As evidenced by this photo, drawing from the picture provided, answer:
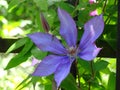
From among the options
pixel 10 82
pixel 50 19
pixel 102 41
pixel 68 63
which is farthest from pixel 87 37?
pixel 10 82

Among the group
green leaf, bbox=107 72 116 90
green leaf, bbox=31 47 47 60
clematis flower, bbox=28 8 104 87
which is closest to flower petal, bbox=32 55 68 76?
clematis flower, bbox=28 8 104 87

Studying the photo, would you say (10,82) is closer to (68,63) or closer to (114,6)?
(114,6)

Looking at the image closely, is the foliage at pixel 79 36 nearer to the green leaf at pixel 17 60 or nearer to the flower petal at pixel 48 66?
the green leaf at pixel 17 60

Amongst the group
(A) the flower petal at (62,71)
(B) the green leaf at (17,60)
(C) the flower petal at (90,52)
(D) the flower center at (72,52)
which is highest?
(C) the flower petal at (90,52)

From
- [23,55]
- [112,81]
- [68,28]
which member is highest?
[68,28]

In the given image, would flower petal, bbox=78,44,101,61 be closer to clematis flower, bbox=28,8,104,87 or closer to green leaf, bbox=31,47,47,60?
clematis flower, bbox=28,8,104,87

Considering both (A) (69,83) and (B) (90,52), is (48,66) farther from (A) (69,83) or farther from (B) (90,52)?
(A) (69,83)

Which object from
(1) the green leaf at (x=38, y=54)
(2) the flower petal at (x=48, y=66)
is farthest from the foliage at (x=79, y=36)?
(2) the flower petal at (x=48, y=66)

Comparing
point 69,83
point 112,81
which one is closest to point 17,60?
point 69,83
